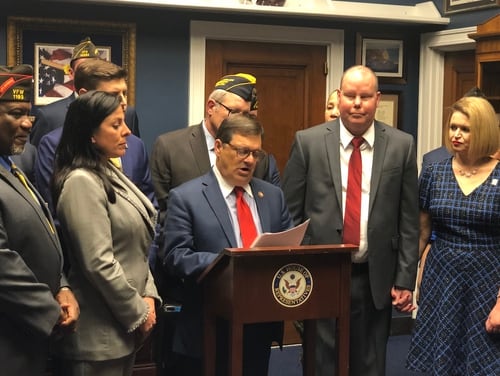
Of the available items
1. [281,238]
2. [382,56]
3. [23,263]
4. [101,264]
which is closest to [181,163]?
[281,238]

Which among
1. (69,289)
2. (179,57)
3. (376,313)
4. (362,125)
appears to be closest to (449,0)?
(179,57)

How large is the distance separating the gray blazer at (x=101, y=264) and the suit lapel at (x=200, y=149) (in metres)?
0.78

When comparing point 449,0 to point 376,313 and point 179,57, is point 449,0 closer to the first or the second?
point 179,57

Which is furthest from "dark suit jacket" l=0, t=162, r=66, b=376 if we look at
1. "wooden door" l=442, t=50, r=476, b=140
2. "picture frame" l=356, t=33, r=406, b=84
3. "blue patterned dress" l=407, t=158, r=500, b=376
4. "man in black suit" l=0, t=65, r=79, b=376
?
"wooden door" l=442, t=50, r=476, b=140

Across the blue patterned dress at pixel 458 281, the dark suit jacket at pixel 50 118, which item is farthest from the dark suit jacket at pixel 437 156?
the dark suit jacket at pixel 50 118

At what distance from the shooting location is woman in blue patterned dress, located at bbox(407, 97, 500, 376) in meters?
3.01

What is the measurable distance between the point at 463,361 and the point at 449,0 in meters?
2.75

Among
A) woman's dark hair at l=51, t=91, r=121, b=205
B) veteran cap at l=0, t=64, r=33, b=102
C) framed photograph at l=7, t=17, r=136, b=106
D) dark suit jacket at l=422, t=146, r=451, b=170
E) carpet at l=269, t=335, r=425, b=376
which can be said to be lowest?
carpet at l=269, t=335, r=425, b=376

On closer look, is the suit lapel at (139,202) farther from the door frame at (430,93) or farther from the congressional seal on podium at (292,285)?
the door frame at (430,93)

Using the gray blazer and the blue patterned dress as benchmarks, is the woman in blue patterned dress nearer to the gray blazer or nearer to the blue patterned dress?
the blue patterned dress

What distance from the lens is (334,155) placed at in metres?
3.04

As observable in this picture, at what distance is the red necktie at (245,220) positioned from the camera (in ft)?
8.73

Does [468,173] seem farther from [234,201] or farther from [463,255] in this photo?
[234,201]

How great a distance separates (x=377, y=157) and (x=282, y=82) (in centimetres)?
211
